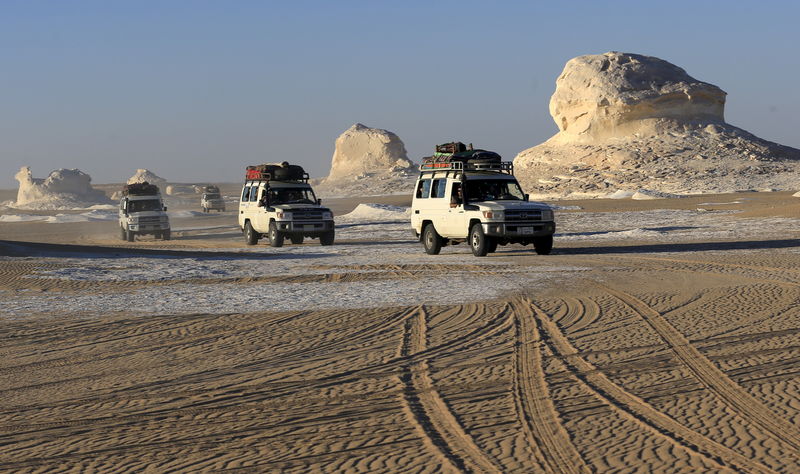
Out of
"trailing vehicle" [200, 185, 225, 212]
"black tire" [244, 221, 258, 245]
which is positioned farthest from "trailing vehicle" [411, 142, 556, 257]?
"trailing vehicle" [200, 185, 225, 212]

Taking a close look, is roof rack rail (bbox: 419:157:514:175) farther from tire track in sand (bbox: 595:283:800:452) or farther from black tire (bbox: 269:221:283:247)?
tire track in sand (bbox: 595:283:800:452)

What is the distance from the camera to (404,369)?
30.0ft

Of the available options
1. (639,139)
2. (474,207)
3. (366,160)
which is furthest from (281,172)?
(366,160)

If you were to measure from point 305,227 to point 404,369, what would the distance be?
19.4 meters

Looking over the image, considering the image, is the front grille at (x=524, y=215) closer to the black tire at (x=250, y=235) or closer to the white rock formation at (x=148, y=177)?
the black tire at (x=250, y=235)

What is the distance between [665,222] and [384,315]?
2719cm

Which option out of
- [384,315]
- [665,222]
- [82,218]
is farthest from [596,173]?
[384,315]

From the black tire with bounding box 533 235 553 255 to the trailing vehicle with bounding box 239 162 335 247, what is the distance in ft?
24.3

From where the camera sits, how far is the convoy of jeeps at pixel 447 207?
71.6 ft

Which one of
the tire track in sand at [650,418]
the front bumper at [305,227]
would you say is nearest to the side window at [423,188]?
the front bumper at [305,227]

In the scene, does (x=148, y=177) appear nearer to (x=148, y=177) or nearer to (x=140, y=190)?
(x=148, y=177)

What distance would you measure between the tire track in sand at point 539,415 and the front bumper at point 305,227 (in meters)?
17.7

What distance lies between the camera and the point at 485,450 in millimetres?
6344

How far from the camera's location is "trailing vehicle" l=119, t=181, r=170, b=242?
124ft
